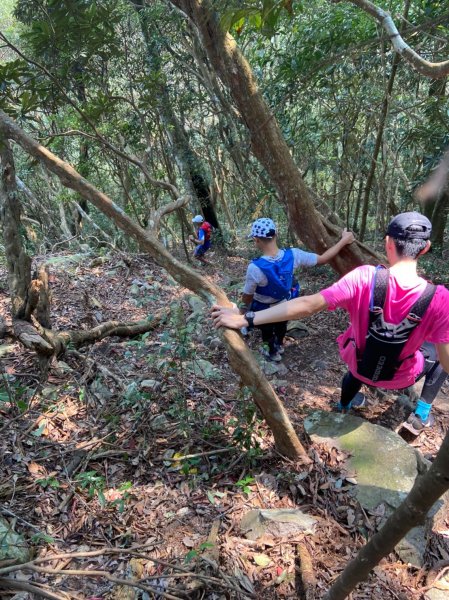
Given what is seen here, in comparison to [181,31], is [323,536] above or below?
below

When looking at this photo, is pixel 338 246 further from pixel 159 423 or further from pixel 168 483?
pixel 168 483

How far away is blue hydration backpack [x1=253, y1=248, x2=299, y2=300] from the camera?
4.20 metres

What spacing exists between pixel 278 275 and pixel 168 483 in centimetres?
244

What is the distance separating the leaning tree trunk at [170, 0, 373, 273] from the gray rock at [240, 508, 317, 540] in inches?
100

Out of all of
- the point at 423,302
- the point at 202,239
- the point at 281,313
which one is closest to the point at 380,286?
the point at 423,302

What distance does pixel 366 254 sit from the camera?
396cm

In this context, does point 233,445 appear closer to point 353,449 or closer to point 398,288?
point 353,449

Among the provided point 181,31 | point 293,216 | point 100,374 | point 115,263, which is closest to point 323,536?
point 100,374

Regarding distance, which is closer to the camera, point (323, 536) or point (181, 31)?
point (323, 536)

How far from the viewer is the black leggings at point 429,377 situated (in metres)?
3.28

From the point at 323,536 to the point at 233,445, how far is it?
86cm

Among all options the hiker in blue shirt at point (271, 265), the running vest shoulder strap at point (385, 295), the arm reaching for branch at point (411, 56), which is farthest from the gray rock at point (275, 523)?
the arm reaching for branch at point (411, 56)

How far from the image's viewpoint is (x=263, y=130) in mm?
3621

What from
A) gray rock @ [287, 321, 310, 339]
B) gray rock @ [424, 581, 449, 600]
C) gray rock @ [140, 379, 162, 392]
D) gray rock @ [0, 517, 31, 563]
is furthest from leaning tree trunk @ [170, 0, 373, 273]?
gray rock @ [0, 517, 31, 563]
